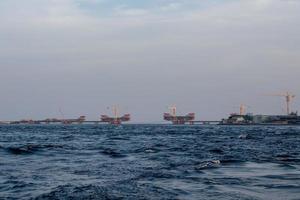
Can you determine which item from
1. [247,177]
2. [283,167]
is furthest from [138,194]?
[283,167]

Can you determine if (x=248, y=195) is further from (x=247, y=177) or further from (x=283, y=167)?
(x=283, y=167)

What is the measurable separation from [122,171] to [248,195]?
10.3 metres

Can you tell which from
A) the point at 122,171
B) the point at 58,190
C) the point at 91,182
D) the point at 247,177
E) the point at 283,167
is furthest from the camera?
the point at 283,167

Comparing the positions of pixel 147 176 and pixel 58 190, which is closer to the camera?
pixel 58 190

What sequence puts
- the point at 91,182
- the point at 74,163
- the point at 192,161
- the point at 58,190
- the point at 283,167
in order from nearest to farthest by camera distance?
the point at 58,190, the point at 91,182, the point at 283,167, the point at 74,163, the point at 192,161

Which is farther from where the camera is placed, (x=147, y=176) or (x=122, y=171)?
(x=122, y=171)

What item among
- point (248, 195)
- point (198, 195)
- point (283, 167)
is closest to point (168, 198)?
point (198, 195)

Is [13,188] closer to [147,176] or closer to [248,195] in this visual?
[147,176]

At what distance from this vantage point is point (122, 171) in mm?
28453

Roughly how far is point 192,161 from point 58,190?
16420mm

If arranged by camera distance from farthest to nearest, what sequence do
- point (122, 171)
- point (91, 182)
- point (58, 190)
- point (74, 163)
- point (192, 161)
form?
point (192, 161)
point (74, 163)
point (122, 171)
point (91, 182)
point (58, 190)

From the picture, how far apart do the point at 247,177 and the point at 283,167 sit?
6251mm

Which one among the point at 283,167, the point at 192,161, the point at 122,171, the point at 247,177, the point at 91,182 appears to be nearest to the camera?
the point at 91,182

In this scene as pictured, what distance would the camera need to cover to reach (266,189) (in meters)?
21.2
